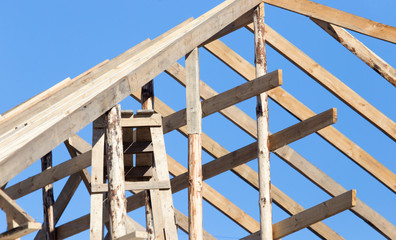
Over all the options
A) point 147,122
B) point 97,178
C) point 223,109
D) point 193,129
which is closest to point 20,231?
point 97,178

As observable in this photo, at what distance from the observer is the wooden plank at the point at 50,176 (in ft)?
37.3

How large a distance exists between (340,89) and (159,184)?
11.1 feet

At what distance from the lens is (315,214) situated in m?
10.8

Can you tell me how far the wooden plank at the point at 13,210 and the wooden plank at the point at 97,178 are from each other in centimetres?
241

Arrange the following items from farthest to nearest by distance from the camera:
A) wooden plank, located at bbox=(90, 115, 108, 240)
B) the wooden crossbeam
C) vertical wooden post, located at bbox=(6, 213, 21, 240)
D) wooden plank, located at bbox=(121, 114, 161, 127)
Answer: the wooden crossbeam, wooden plank, located at bbox=(121, 114, 161, 127), wooden plank, located at bbox=(90, 115, 108, 240), vertical wooden post, located at bbox=(6, 213, 21, 240)

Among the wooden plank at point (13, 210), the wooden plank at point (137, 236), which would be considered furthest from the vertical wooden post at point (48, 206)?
the wooden plank at point (13, 210)

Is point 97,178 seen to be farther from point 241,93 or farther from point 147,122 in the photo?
point 241,93

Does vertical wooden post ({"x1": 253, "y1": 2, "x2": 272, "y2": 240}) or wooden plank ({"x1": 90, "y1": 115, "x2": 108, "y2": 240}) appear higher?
vertical wooden post ({"x1": 253, "y1": 2, "x2": 272, "y2": 240})

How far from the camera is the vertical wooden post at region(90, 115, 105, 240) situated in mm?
9219

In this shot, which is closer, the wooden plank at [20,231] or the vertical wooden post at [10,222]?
the wooden plank at [20,231]

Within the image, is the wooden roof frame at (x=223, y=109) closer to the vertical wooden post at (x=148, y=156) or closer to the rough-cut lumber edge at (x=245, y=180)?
the rough-cut lumber edge at (x=245, y=180)

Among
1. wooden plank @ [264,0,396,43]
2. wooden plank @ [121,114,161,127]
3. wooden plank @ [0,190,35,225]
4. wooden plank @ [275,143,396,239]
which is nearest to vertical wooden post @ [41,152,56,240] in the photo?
wooden plank @ [121,114,161,127]

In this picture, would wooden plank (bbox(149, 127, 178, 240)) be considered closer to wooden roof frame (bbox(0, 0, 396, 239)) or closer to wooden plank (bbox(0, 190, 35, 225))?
wooden roof frame (bbox(0, 0, 396, 239))

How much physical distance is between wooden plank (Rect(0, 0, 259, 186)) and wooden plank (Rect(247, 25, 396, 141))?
1.14 meters
